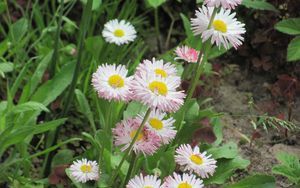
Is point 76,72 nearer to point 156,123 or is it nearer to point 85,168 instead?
point 85,168

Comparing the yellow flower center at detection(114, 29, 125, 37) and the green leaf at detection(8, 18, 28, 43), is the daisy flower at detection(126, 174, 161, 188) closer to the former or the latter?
the yellow flower center at detection(114, 29, 125, 37)

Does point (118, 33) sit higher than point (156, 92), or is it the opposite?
point (118, 33)

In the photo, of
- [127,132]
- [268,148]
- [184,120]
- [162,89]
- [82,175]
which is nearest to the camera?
[162,89]

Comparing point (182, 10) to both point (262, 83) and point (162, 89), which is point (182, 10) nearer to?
point (262, 83)

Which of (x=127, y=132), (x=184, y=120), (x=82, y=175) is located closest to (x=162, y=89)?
(x=127, y=132)

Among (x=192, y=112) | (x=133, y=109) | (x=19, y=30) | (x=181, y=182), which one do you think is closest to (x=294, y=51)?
(x=192, y=112)

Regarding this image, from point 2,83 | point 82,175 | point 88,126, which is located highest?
point 2,83
